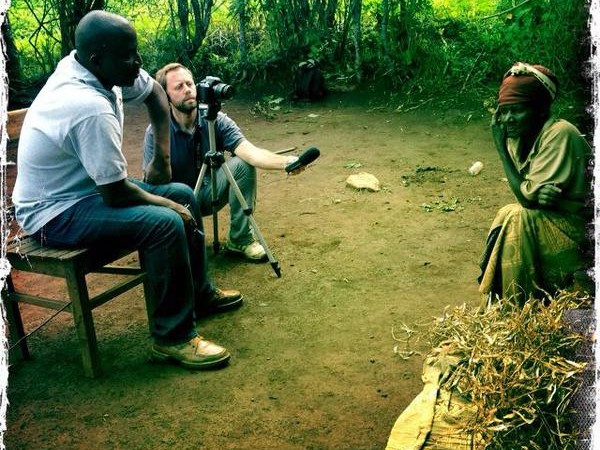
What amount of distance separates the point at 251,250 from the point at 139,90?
1.43 metres

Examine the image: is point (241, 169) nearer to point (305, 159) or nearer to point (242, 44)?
point (305, 159)

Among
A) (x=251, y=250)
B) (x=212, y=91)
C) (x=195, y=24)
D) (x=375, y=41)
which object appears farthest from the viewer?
(x=195, y=24)

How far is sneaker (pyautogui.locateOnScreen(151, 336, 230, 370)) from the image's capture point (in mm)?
3148

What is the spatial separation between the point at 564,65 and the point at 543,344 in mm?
6243

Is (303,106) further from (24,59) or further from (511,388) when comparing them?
(511,388)

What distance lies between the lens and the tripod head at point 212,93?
12.5 ft

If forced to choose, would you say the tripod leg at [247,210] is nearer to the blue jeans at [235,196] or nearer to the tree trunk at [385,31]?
the blue jeans at [235,196]

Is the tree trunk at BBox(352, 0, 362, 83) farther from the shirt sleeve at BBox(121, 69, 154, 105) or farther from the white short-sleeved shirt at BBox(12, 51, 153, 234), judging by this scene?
the white short-sleeved shirt at BBox(12, 51, 153, 234)

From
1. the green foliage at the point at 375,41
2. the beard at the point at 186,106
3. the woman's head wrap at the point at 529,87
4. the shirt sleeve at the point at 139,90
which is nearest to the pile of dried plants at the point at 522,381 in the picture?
the woman's head wrap at the point at 529,87

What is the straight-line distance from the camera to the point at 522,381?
1869mm

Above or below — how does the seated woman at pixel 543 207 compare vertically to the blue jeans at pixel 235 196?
above

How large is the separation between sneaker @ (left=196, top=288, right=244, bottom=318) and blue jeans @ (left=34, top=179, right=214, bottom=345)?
0.43 meters

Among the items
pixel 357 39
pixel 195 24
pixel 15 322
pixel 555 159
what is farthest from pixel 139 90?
pixel 195 24

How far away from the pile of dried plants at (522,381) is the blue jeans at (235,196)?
A: 2.49 metres
